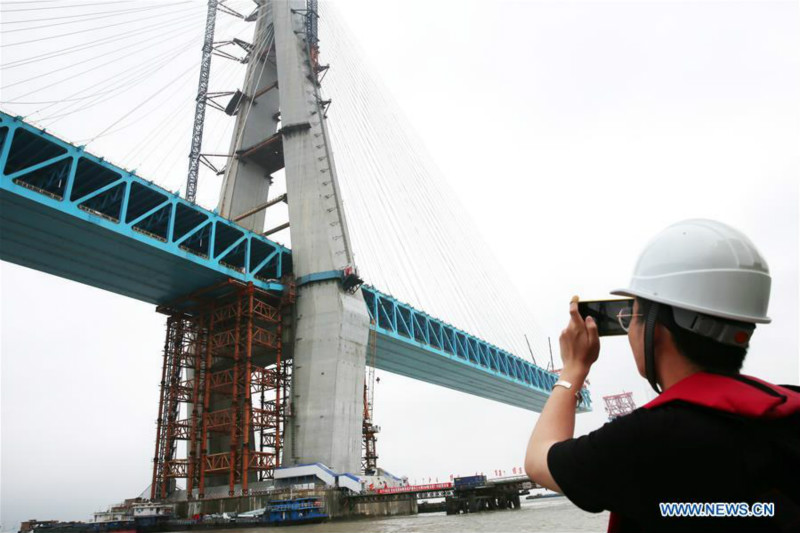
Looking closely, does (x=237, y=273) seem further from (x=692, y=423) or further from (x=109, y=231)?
(x=692, y=423)

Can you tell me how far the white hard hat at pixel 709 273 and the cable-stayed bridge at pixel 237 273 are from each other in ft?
104

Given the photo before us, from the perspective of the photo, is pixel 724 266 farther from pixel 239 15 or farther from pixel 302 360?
pixel 239 15

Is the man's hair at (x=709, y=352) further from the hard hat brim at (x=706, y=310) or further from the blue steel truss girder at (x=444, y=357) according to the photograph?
the blue steel truss girder at (x=444, y=357)

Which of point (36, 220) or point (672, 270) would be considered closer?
point (672, 270)

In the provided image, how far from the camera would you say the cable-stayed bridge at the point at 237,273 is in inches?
1193

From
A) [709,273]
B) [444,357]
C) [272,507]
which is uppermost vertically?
[444,357]

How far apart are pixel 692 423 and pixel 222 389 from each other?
37.9m

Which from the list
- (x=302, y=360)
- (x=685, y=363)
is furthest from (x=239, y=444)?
(x=685, y=363)

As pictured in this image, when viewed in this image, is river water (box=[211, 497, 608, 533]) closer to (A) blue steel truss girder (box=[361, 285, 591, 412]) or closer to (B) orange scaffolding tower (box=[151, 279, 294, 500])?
(B) orange scaffolding tower (box=[151, 279, 294, 500])

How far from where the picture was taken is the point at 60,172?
30.4 metres

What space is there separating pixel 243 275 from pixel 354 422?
1235 cm

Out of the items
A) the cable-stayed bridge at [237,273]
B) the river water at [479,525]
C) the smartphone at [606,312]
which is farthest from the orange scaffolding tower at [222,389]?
the smartphone at [606,312]

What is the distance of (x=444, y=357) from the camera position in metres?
52.1

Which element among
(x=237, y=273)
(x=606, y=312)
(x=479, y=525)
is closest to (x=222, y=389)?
(x=237, y=273)
